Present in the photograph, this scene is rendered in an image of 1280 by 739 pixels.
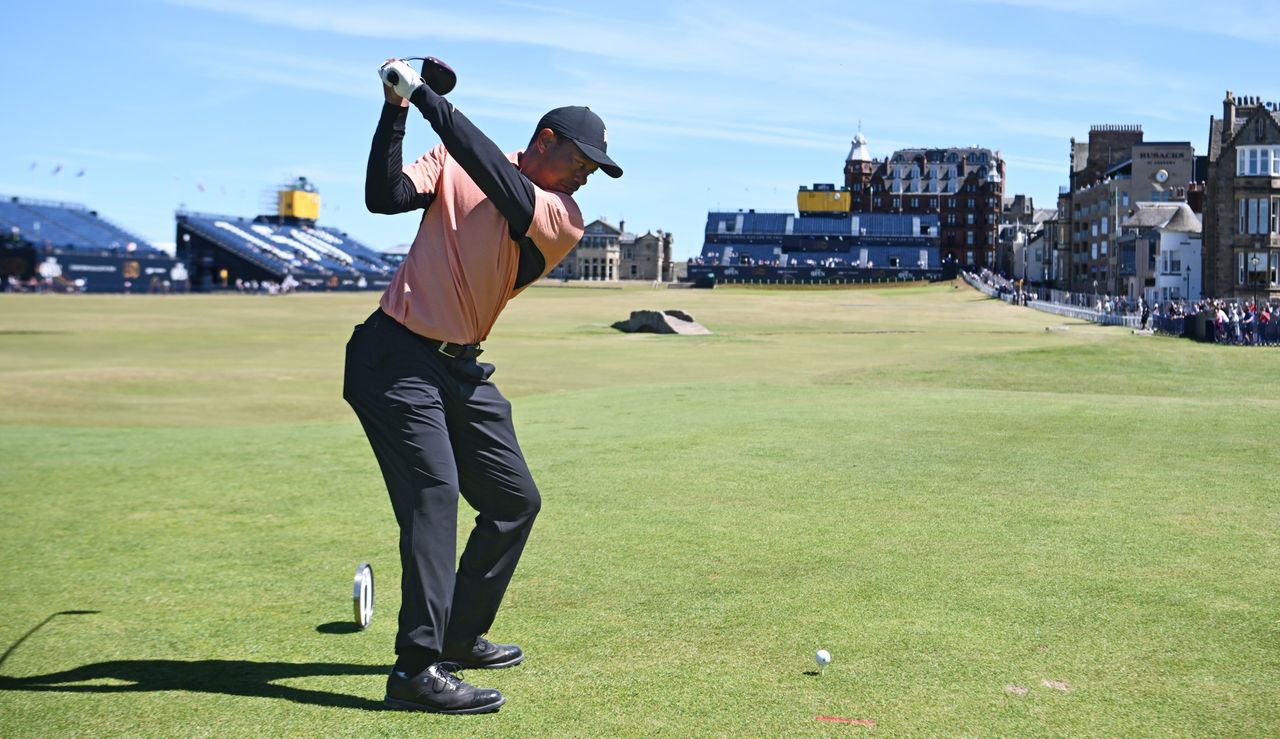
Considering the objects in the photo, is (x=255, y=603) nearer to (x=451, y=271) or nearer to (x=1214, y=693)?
(x=451, y=271)

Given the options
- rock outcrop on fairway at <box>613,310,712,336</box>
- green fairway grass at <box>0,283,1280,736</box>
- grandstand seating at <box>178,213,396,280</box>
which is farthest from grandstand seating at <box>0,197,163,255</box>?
green fairway grass at <box>0,283,1280,736</box>

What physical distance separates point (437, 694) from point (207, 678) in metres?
1.34

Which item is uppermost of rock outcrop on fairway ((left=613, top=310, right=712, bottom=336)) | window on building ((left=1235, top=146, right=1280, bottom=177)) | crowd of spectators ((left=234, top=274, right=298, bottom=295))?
window on building ((left=1235, top=146, right=1280, bottom=177))

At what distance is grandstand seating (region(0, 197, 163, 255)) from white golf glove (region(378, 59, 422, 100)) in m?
134

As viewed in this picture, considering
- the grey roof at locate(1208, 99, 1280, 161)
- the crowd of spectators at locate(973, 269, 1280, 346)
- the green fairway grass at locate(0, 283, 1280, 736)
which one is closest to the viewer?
the green fairway grass at locate(0, 283, 1280, 736)

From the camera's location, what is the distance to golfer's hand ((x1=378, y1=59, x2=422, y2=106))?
5723mm

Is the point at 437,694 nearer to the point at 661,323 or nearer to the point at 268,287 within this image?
the point at 661,323

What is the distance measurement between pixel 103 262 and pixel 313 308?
4574cm

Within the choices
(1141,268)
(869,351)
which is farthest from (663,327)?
(1141,268)

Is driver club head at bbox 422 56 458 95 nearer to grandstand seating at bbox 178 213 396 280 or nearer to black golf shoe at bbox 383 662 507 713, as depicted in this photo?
black golf shoe at bbox 383 662 507 713

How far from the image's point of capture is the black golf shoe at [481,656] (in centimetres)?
669

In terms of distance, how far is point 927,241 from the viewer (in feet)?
645

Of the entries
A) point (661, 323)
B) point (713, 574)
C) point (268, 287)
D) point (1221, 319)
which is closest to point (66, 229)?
point (268, 287)

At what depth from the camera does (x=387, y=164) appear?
5.93 m
